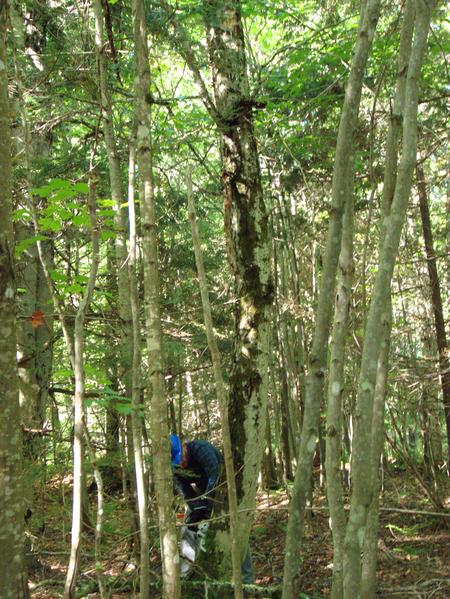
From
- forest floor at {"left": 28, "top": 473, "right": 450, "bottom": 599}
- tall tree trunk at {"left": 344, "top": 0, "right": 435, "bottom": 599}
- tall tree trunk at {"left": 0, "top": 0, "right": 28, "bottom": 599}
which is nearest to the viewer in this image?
tall tree trunk at {"left": 0, "top": 0, "right": 28, "bottom": 599}

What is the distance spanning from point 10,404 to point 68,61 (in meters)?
5.18

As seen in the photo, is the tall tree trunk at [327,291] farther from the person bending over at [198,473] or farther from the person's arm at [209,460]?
the person's arm at [209,460]

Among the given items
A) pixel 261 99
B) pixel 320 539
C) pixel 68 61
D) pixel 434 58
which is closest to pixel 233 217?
pixel 261 99

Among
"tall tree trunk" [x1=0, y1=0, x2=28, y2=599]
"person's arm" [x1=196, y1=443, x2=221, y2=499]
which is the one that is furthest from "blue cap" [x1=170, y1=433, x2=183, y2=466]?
"tall tree trunk" [x1=0, y1=0, x2=28, y2=599]

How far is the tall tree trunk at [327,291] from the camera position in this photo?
7.67ft

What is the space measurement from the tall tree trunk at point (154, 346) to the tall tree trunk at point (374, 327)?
85 centimetres

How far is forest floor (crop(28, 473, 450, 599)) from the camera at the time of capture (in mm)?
5512

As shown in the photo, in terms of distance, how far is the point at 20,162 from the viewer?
6359 millimetres

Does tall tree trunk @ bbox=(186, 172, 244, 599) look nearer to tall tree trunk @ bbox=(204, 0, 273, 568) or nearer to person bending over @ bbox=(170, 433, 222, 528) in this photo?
tall tree trunk @ bbox=(204, 0, 273, 568)

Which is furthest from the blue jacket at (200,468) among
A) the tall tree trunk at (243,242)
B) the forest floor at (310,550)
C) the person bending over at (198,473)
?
the forest floor at (310,550)

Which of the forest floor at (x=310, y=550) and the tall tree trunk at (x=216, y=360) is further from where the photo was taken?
the forest floor at (x=310, y=550)

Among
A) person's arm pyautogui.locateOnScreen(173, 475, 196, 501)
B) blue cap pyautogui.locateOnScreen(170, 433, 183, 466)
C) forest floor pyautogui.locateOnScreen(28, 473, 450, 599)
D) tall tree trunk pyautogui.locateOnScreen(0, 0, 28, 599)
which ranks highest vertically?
tall tree trunk pyautogui.locateOnScreen(0, 0, 28, 599)

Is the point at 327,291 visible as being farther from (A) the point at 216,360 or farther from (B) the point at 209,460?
(B) the point at 209,460

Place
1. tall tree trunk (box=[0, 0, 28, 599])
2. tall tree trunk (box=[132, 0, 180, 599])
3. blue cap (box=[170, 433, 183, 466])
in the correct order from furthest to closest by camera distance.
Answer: blue cap (box=[170, 433, 183, 466]), tall tree trunk (box=[132, 0, 180, 599]), tall tree trunk (box=[0, 0, 28, 599])
